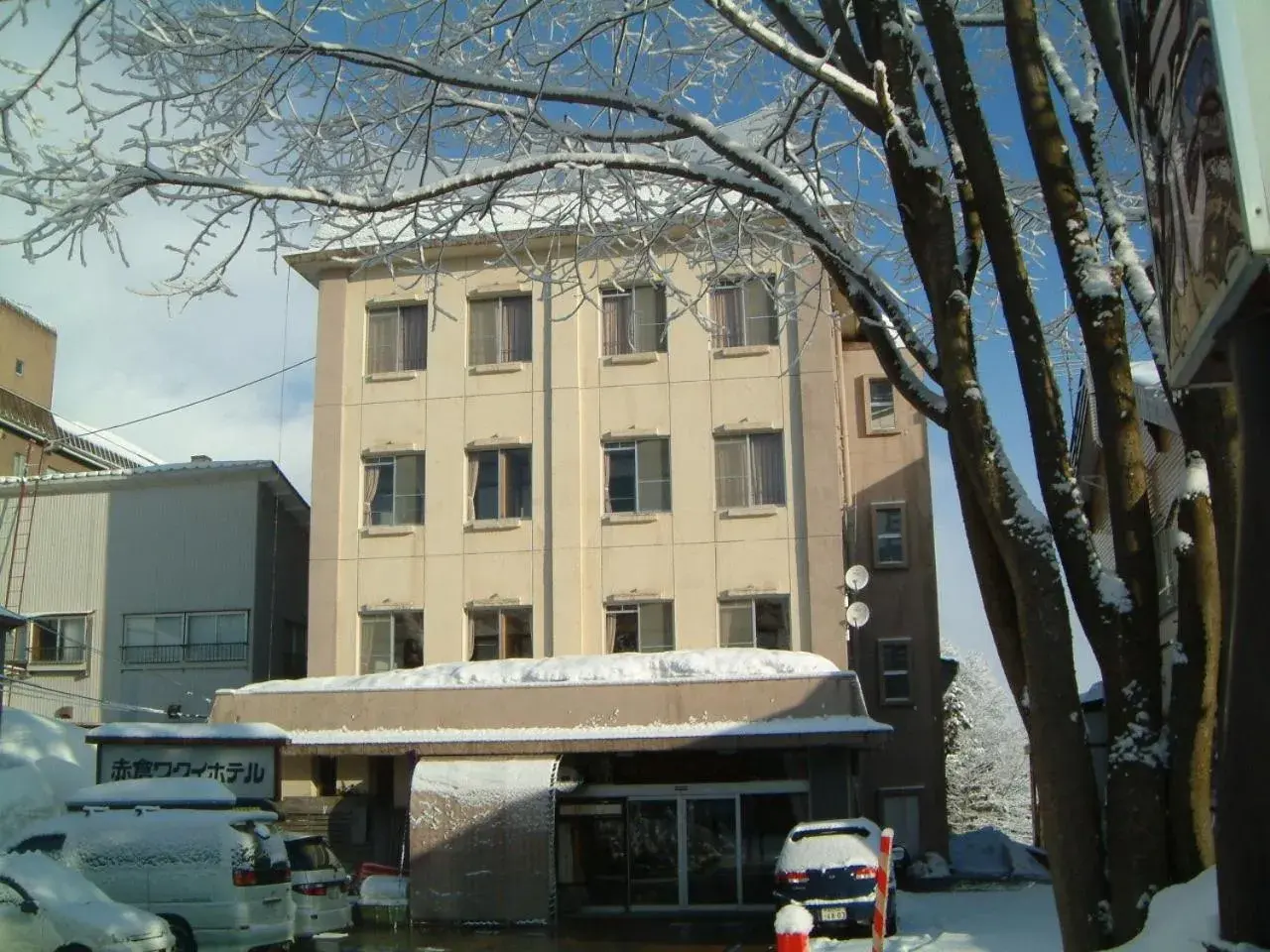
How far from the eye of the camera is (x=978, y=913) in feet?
63.0

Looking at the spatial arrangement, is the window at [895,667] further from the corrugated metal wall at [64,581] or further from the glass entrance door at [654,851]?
the corrugated metal wall at [64,581]

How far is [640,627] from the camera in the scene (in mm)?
27453

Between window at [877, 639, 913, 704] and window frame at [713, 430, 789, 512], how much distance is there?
15.5 feet

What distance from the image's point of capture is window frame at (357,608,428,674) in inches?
1114

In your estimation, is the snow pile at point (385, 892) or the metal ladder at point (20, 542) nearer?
the snow pile at point (385, 892)

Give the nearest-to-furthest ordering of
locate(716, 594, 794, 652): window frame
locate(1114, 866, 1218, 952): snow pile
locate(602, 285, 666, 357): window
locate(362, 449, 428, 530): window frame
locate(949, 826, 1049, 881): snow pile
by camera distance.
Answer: locate(1114, 866, 1218, 952): snow pile → locate(716, 594, 794, 652): window frame → locate(602, 285, 666, 357): window → locate(362, 449, 428, 530): window frame → locate(949, 826, 1049, 881): snow pile

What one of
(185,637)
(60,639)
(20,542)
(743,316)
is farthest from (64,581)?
(743,316)

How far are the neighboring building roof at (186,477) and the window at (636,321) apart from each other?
8.71 metres

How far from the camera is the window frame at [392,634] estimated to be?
28.3 meters

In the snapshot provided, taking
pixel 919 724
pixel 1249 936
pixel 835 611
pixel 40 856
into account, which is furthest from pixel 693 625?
pixel 1249 936

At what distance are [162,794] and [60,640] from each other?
17026mm

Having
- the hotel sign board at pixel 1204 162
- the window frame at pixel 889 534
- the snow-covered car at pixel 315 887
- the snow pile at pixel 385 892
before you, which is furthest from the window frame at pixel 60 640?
the hotel sign board at pixel 1204 162

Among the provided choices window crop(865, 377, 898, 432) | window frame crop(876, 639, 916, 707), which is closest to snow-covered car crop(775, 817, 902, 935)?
window frame crop(876, 639, 916, 707)

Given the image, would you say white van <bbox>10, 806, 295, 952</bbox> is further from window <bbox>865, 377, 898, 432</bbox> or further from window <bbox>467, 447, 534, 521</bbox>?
window <bbox>865, 377, 898, 432</bbox>
